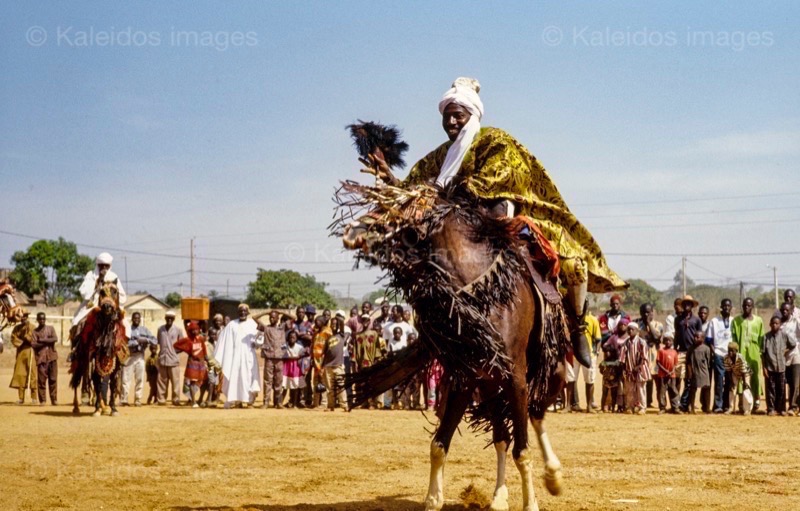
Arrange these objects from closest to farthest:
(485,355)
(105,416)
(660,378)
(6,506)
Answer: (485,355) → (6,506) → (105,416) → (660,378)

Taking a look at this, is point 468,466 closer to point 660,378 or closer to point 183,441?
point 183,441

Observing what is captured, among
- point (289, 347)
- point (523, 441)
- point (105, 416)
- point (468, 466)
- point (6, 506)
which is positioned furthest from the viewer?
point (289, 347)

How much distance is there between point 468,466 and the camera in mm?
9750

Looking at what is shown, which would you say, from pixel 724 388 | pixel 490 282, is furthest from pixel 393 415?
pixel 490 282

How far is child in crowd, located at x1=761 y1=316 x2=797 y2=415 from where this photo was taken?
16859 millimetres

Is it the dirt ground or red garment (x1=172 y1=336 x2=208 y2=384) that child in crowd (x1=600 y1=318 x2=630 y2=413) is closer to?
the dirt ground

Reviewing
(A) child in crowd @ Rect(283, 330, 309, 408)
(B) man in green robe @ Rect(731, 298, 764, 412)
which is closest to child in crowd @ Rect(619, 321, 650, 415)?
(B) man in green robe @ Rect(731, 298, 764, 412)

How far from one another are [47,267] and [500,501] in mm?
70717

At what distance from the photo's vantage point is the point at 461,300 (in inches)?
237

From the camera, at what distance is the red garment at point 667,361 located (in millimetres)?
17562

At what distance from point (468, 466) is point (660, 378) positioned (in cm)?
931

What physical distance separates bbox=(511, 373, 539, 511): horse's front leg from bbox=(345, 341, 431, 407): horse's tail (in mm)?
833

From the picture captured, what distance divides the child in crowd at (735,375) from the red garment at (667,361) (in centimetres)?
99

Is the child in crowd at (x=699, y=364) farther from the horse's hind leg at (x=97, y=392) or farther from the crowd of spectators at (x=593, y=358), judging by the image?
the horse's hind leg at (x=97, y=392)
